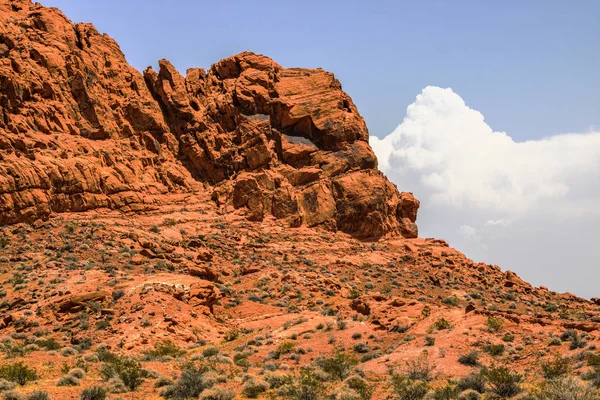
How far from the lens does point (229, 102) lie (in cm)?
6391

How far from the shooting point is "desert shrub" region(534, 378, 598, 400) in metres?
13.7

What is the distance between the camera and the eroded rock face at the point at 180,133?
5056cm

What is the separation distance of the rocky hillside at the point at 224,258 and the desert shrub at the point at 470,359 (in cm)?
7

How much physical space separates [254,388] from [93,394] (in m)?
4.80

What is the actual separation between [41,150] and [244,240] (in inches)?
759

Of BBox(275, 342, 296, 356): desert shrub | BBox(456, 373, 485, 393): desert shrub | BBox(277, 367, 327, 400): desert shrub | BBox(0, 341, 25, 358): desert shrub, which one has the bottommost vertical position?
BBox(0, 341, 25, 358): desert shrub

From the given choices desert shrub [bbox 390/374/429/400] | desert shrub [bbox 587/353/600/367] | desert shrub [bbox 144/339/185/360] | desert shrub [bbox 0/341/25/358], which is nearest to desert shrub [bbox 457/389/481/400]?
desert shrub [bbox 390/374/429/400]

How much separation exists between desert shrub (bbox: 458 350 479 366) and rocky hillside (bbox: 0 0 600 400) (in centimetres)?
7

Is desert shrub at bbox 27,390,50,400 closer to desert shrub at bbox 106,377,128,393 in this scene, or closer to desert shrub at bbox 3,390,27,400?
desert shrub at bbox 3,390,27,400

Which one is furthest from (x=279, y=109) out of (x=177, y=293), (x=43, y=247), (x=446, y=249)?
(x=177, y=293)

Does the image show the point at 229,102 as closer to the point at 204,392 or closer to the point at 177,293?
the point at 177,293

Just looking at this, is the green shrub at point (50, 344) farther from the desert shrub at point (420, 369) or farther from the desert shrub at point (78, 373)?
the desert shrub at point (420, 369)

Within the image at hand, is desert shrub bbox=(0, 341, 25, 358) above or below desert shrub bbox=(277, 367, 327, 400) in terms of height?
below

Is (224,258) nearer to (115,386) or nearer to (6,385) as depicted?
(115,386)
